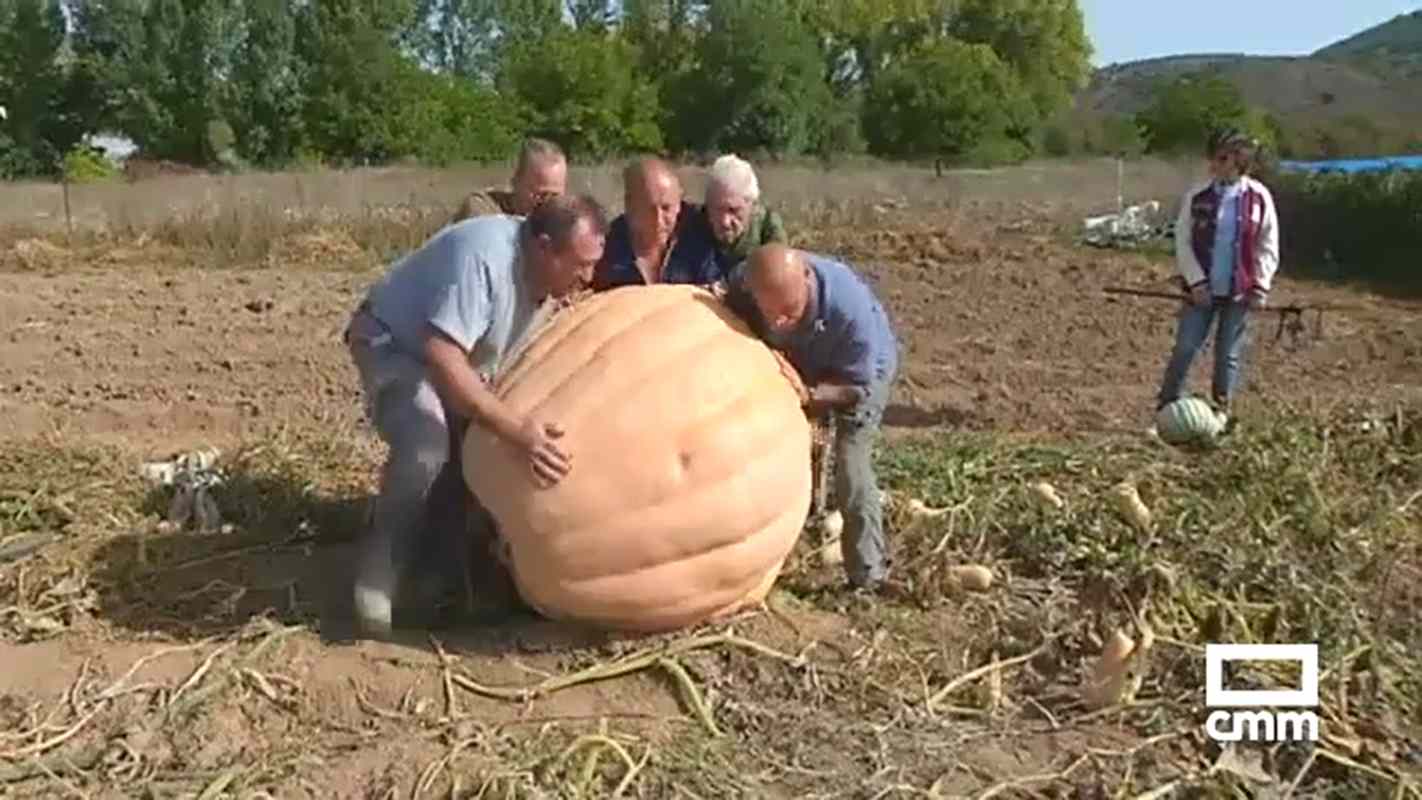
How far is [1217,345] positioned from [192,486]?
464 centimetres

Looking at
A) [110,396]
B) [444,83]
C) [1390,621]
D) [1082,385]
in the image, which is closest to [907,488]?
[1390,621]

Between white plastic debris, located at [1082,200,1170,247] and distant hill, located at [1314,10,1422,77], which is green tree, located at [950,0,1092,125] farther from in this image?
white plastic debris, located at [1082,200,1170,247]

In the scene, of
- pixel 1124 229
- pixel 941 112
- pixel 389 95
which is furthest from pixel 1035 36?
pixel 1124 229

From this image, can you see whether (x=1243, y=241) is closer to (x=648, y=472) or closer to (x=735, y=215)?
(x=735, y=215)

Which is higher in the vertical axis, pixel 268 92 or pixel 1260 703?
pixel 268 92

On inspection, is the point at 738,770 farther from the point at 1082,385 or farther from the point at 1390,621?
the point at 1082,385

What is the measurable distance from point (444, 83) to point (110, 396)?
127ft

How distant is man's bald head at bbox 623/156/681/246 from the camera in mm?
5145

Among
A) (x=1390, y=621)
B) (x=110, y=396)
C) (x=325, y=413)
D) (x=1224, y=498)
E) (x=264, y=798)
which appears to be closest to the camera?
(x=264, y=798)

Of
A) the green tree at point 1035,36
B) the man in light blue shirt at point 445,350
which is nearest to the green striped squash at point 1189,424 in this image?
the man in light blue shirt at point 445,350

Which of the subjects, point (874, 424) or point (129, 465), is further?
A: point (129, 465)

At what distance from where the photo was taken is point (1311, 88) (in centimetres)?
6338

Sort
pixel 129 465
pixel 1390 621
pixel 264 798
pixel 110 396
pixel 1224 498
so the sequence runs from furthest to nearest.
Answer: pixel 110 396 < pixel 129 465 < pixel 1224 498 < pixel 1390 621 < pixel 264 798

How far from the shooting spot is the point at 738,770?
414 cm
